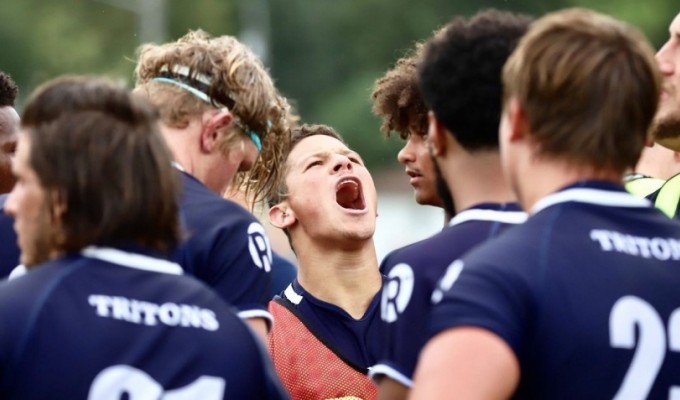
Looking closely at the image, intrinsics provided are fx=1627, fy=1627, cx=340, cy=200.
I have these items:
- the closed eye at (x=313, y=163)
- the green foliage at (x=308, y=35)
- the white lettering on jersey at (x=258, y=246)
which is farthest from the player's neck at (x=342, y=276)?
the green foliage at (x=308, y=35)

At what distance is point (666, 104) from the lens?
5762mm

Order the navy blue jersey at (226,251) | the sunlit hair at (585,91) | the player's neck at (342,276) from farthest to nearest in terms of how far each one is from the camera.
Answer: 1. the player's neck at (342,276)
2. the navy blue jersey at (226,251)
3. the sunlit hair at (585,91)

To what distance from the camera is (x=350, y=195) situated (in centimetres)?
657

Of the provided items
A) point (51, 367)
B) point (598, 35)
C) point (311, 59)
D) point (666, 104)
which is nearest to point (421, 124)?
point (666, 104)

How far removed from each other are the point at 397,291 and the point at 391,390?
0.26 m

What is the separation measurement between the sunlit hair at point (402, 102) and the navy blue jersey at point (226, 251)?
75cm

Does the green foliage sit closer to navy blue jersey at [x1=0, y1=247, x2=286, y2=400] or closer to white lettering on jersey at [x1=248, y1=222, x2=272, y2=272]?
white lettering on jersey at [x1=248, y1=222, x2=272, y2=272]

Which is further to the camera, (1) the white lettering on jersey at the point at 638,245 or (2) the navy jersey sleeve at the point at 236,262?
(2) the navy jersey sleeve at the point at 236,262

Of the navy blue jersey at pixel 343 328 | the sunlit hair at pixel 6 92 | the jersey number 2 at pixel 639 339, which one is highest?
the jersey number 2 at pixel 639 339

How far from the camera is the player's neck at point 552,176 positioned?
3.86 m

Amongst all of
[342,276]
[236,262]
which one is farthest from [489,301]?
[342,276]

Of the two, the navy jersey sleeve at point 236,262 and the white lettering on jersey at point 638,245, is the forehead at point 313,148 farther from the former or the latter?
the white lettering on jersey at point 638,245

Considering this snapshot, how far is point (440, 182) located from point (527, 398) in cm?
77

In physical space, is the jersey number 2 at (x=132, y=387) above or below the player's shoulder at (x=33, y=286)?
below
